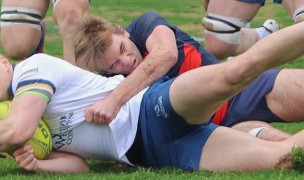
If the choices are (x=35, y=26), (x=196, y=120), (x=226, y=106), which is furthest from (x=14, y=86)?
(x=35, y=26)

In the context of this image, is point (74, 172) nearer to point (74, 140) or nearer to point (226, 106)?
point (74, 140)

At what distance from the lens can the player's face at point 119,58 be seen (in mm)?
5496

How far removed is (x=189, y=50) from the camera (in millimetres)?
5965

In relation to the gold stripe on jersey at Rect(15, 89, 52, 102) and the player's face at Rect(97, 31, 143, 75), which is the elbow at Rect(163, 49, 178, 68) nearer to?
the player's face at Rect(97, 31, 143, 75)

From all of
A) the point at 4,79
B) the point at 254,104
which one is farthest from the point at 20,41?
the point at 254,104

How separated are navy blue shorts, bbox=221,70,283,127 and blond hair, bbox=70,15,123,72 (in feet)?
2.83

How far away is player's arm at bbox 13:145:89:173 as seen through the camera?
15.7ft

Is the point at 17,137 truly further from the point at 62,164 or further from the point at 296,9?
the point at 296,9

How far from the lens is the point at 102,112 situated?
4945 mm

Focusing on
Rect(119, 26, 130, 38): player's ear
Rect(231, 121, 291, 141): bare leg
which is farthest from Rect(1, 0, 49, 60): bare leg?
Rect(231, 121, 291, 141): bare leg

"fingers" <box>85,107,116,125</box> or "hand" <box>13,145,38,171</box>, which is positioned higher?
"fingers" <box>85,107,116,125</box>

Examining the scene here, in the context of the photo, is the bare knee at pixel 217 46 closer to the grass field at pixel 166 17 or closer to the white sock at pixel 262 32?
the grass field at pixel 166 17

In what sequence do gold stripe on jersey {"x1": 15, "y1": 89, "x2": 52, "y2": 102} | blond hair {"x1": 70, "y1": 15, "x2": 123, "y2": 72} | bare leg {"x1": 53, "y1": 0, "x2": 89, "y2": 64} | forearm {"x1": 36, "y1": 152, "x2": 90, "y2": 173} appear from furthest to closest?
1. bare leg {"x1": 53, "y1": 0, "x2": 89, "y2": 64}
2. blond hair {"x1": 70, "y1": 15, "x2": 123, "y2": 72}
3. forearm {"x1": 36, "y1": 152, "x2": 90, "y2": 173}
4. gold stripe on jersey {"x1": 15, "y1": 89, "x2": 52, "y2": 102}

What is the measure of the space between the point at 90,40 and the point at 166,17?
1196cm
